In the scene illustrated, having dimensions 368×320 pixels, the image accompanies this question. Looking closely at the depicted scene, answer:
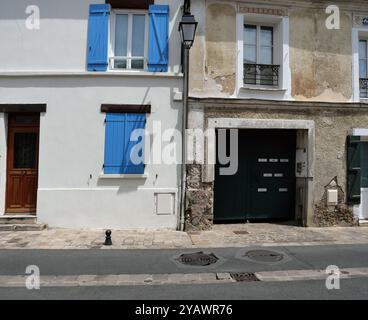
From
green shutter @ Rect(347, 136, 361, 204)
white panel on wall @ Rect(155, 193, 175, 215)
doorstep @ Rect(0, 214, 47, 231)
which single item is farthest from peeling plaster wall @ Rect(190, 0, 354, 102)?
doorstep @ Rect(0, 214, 47, 231)

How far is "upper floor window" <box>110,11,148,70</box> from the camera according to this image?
9109 millimetres

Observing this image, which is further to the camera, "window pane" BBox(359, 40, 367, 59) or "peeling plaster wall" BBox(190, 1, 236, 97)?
"window pane" BBox(359, 40, 367, 59)

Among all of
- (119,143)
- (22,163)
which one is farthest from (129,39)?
(22,163)

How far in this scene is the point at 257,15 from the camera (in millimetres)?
9141

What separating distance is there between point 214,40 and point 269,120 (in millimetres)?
2425

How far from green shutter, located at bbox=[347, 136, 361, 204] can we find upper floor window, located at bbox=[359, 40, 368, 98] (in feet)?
4.48

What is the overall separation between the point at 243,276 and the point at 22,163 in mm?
6417

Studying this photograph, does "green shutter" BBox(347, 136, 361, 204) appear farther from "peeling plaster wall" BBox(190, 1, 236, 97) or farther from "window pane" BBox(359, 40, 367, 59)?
"peeling plaster wall" BBox(190, 1, 236, 97)

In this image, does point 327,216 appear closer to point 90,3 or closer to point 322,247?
point 322,247

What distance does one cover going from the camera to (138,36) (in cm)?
919

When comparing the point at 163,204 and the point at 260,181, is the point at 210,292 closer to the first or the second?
the point at 163,204

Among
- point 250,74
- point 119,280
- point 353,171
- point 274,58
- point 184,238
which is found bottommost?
point 119,280

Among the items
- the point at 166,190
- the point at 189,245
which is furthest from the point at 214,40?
the point at 189,245
